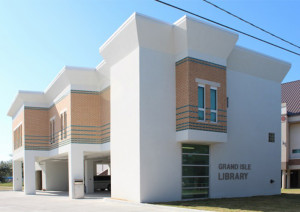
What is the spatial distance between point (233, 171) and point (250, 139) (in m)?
2.40

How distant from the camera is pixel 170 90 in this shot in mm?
17516

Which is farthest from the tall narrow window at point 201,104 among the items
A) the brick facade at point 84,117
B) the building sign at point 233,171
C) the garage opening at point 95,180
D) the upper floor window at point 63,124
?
the garage opening at point 95,180

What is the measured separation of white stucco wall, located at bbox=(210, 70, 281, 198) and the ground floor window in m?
0.41

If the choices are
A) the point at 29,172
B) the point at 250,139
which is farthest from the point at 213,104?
the point at 29,172

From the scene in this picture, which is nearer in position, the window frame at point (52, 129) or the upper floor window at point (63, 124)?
the upper floor window at point (63, 124)

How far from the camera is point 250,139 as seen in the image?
68.6 feet

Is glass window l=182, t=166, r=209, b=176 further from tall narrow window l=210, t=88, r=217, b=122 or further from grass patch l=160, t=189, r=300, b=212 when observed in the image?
tall narrow window l=210, t=88, r=217, b=122

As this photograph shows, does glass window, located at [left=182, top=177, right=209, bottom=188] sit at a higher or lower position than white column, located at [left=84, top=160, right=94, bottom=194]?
higher

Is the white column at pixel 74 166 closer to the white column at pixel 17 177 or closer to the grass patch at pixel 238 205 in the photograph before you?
the grass patch at pixel 238 205

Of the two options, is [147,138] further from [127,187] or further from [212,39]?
[212,39]

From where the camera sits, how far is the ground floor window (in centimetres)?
1766

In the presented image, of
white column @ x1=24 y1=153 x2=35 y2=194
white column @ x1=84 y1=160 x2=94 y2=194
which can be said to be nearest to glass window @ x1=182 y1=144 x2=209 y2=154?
white column @ x1=84 y1=160 x2=94 y2=194

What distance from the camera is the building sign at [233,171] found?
19.3m

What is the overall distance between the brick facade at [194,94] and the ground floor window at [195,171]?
1.42 metres
